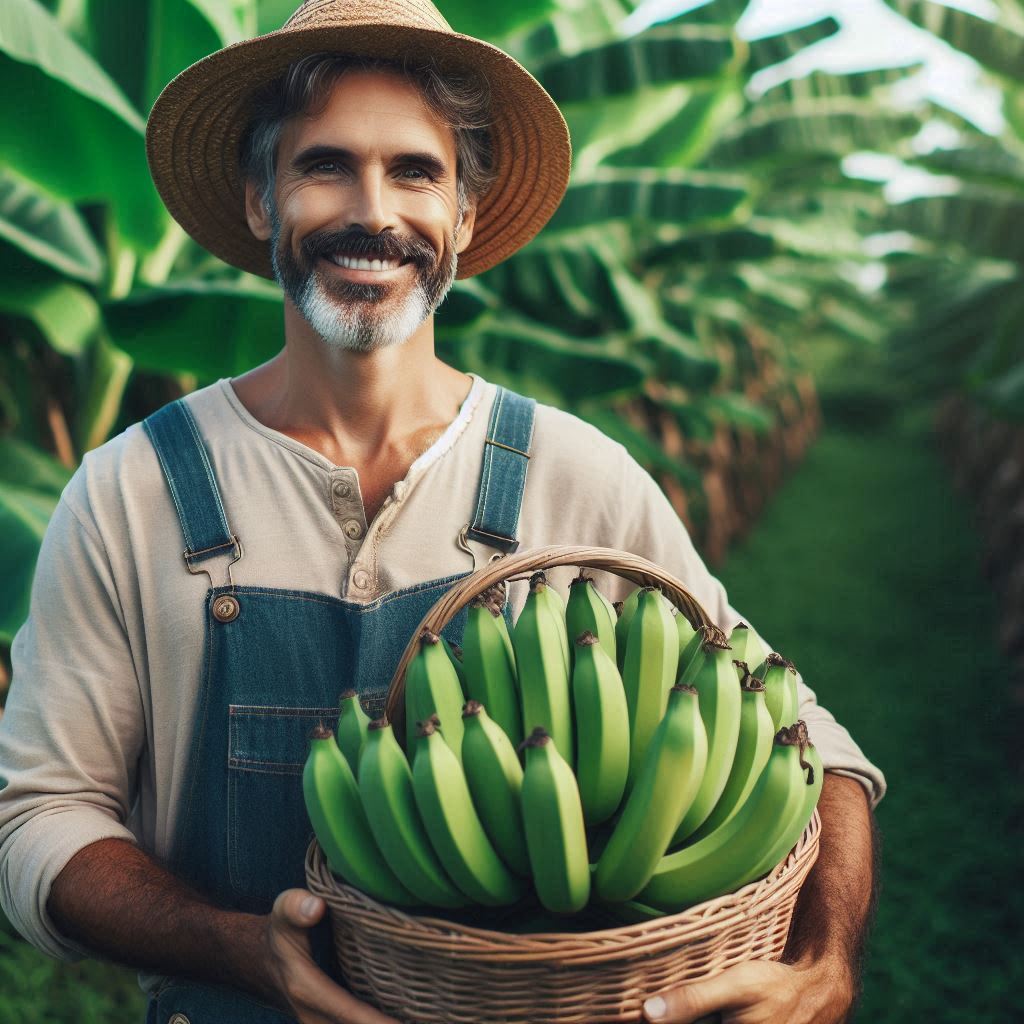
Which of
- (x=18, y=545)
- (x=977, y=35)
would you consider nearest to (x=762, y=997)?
(x=18, y=545)

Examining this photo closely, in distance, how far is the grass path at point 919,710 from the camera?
4.80 meters

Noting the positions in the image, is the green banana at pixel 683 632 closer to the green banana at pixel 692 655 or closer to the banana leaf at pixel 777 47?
the green banana at pixel 692 655

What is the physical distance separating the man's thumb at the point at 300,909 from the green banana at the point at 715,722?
1.65 feet

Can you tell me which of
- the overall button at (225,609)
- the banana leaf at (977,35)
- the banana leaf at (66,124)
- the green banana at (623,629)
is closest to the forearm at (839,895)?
the green banana at (623,629)

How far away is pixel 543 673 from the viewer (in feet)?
5.25

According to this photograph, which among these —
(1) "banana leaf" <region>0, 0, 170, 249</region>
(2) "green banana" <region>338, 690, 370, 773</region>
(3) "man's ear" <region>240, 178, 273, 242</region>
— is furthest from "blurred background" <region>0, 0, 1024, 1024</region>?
(2) "green banana" <region>338, 690, 370, 773</region>

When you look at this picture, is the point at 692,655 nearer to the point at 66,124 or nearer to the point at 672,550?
the point at 672,550

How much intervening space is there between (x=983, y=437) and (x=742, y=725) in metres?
15.9

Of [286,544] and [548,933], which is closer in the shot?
[548,933]

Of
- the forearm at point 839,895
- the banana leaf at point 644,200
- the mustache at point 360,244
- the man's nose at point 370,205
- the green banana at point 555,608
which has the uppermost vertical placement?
the man's nose at point 370,205

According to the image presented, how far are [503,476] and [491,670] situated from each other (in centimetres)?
46

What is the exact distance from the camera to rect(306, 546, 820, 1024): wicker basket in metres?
1.37

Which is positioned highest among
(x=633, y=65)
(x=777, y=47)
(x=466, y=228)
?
(x=777, y=47)

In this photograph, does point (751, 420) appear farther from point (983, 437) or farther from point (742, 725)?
point (983, 437)
